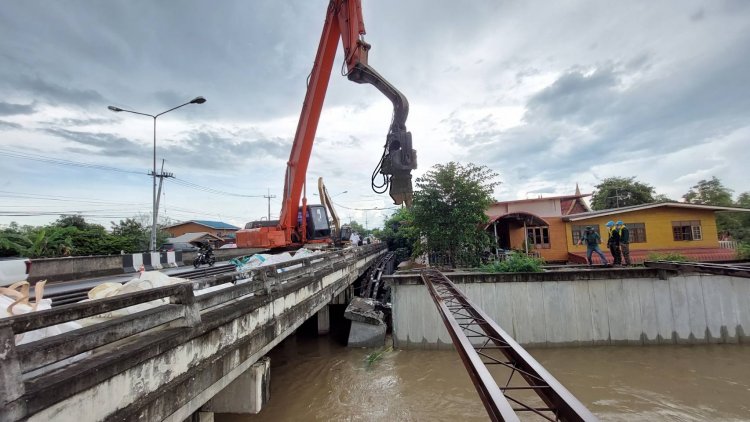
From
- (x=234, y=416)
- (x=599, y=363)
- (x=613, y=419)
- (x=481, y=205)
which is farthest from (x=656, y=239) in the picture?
(x=234, y=416)

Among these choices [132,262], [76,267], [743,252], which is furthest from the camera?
[743,252]

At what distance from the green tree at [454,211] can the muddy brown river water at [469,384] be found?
17.4 feet

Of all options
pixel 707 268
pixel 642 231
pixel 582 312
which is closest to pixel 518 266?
pixel 582 312

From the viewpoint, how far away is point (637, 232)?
59.2 ft

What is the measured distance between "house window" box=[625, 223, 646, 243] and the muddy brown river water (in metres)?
9.38

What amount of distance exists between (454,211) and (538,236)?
8363mm

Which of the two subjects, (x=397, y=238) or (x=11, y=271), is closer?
(x=11, y=271)

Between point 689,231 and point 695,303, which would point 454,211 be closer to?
point 695,303

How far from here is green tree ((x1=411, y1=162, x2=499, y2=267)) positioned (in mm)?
14156

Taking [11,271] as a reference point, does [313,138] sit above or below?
above

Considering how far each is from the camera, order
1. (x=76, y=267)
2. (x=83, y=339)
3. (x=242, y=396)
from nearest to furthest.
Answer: (x=83, y=339)
(x=242, y=396)
(x=76, y=267)

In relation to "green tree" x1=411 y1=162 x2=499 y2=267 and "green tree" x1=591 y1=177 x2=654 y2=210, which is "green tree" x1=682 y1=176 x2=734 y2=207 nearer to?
"green tree" x1=591 y1=177 x2=654 y2=210

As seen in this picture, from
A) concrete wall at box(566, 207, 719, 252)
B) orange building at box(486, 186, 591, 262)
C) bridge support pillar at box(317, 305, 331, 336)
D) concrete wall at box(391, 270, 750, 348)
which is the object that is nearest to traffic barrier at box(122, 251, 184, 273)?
bridge support pillar at box(317, 305, 331, 336)

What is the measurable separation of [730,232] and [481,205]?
2918 cm
